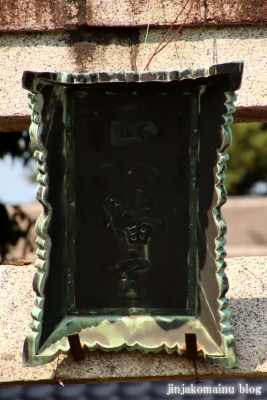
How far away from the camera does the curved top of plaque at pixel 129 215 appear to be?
12.5ft

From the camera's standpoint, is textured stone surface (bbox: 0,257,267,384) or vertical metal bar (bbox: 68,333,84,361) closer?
vertical metal bar (bbox: 68,333,84,361)

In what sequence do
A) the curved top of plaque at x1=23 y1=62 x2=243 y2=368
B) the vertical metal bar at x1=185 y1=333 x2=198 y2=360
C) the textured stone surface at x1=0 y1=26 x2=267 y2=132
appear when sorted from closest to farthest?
the vertical metal bar at x1=185 y1=333 x2=198 y2=360 < the curved top of plaque at x1=23 y1=62 x2=243 y2=368 < the textured stone surface at x1=0 y1=26 x2=267 y2=132

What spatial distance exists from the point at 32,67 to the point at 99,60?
378mm

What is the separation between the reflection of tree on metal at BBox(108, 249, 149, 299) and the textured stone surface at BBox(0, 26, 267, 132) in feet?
3.30

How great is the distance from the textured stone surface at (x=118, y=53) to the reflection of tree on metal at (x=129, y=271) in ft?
3.30

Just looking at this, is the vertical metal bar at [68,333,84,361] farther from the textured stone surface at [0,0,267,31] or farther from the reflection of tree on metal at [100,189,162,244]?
the textured stone surface at [0,0,267,31]

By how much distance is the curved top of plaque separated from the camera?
12.5 ft

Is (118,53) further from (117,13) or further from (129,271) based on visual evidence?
(129,271)

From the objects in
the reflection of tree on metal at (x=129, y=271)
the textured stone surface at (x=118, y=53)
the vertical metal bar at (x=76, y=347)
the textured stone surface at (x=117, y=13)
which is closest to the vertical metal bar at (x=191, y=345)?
the reflection of tree on metal at (x=129, y=271)

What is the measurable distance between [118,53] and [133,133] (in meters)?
0.63

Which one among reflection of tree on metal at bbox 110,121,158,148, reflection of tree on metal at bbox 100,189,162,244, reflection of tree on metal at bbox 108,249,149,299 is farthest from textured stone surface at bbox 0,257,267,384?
reflection of tree on metal at bbox 110,121,158,148

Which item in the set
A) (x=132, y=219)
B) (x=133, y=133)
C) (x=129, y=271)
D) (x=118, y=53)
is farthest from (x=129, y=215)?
(x=118, y=53)

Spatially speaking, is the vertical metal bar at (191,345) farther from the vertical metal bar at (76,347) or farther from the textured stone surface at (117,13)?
the textured stone surface at (117,13)

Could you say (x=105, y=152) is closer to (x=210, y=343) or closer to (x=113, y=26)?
(x=113, y=26)
